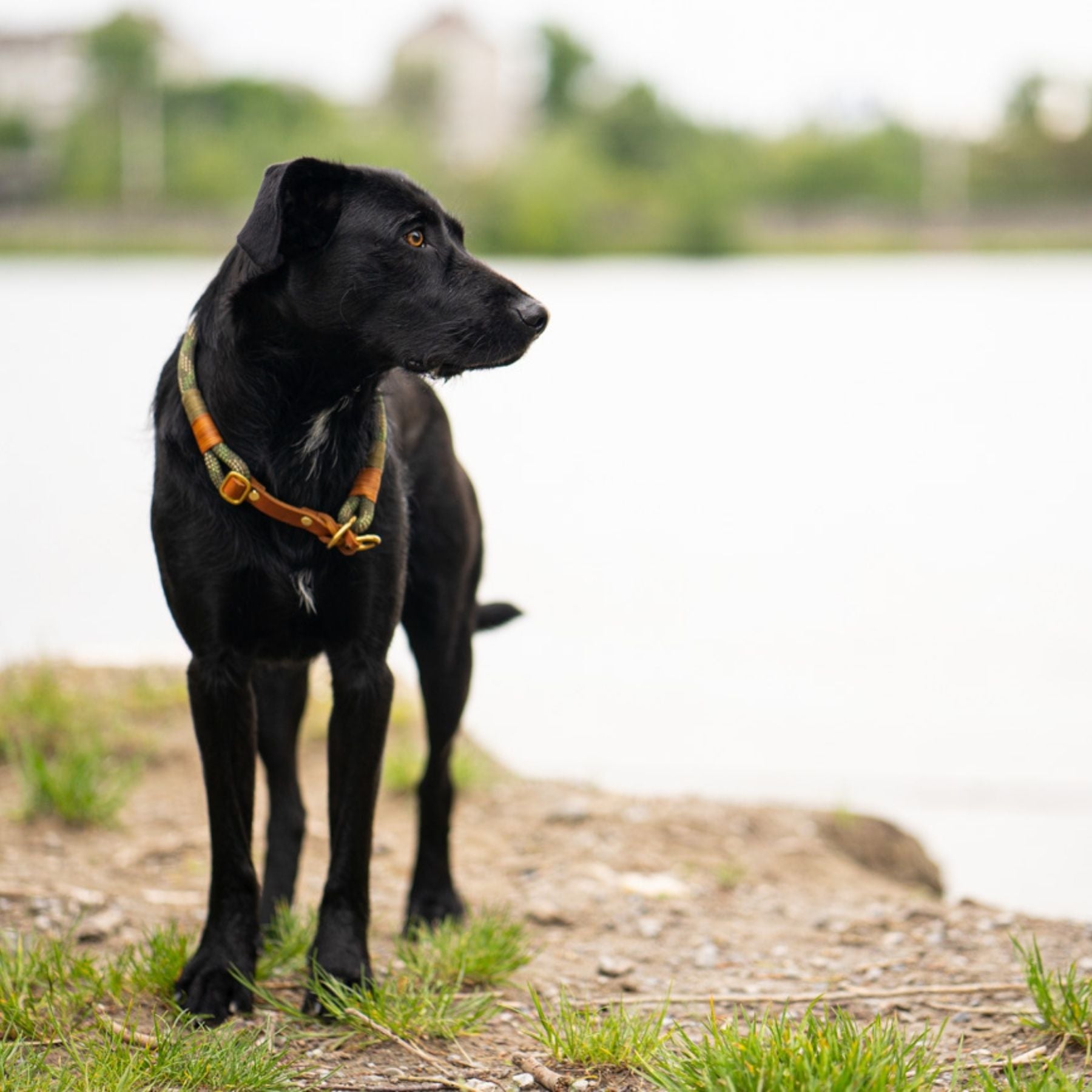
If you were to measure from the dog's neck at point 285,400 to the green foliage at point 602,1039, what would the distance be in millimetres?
1179

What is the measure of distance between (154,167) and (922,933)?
74366mm

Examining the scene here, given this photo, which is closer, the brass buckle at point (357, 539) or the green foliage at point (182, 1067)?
the green foliage at point (182, 1067)

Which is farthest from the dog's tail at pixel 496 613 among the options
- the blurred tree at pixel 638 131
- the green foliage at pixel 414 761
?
the blurred tree at pixel 638 131

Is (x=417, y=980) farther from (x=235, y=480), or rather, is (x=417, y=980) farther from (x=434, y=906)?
(x=235, y=480)

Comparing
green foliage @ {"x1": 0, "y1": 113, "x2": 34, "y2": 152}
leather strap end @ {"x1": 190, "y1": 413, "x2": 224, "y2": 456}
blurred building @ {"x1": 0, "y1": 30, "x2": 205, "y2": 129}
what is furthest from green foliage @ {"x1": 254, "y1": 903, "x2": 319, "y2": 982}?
blurred building @ {"x1": 0, "y1": 30, "x2": 205, "y2": 129}

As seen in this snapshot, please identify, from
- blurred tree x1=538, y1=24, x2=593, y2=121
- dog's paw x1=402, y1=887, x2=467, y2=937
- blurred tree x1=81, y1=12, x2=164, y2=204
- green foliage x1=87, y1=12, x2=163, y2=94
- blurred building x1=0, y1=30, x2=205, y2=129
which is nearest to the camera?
dog's paw x1=402, y1=887, x2=467, y2=937

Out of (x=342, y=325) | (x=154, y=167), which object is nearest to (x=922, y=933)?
(x=342, y=325)

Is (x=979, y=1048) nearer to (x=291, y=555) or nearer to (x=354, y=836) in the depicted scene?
(x=354, y=836)

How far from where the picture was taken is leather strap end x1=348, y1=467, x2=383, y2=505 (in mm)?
3244

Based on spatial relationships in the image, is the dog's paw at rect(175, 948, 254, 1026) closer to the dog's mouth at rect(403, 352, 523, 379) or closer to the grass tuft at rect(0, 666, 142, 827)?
the dog's mouth at rect(403, 352, 523, 379)

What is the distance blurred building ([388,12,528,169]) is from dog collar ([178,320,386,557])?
300ft

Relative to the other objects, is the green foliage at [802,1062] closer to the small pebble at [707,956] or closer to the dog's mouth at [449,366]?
the small pebble at [707,956]

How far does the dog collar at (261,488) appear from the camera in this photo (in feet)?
10.3

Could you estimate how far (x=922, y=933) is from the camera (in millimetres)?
4230
